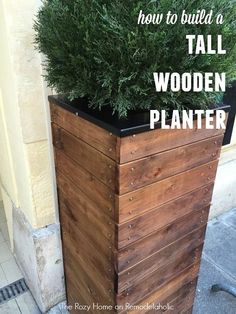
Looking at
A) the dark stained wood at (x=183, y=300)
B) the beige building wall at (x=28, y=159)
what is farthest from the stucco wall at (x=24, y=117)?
the dark stained wood at (x=183, y=300)

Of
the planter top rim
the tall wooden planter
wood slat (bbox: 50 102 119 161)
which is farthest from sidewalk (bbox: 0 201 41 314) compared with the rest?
the planter top rim

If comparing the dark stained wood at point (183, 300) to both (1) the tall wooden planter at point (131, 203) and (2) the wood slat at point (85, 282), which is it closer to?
(1) the tall wooden planter at point (131, 203)

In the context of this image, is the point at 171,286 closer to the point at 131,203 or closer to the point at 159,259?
the point at 159,259

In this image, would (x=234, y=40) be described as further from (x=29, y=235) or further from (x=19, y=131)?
(x=29, y=235)

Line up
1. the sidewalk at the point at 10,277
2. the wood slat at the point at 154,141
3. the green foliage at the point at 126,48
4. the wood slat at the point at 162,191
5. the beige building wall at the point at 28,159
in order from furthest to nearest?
the sidewalk at the point at 10,277 → the beige building wall at the point at 28,159 → the wood slat at the point at 162,191 → the wood slat at the point at 154,141 → the green foliage at the point at 126,48

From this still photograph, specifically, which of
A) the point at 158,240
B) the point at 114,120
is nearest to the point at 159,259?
the point at 158,240

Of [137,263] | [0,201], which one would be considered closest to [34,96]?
[137,263]

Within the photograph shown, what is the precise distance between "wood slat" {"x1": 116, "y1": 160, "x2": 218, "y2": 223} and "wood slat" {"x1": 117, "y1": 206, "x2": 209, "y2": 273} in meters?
0.16

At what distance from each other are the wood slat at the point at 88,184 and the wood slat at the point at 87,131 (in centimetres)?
15

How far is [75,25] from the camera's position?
1010 mm

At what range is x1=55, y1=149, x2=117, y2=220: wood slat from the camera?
3.83 feet

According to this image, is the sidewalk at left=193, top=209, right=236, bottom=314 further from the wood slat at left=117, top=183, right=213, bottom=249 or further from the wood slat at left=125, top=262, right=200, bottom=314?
the wood slat at left=117, top=183, right=213, bottom=249

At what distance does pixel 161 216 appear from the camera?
130 centimetres

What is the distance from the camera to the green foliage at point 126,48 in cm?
92
